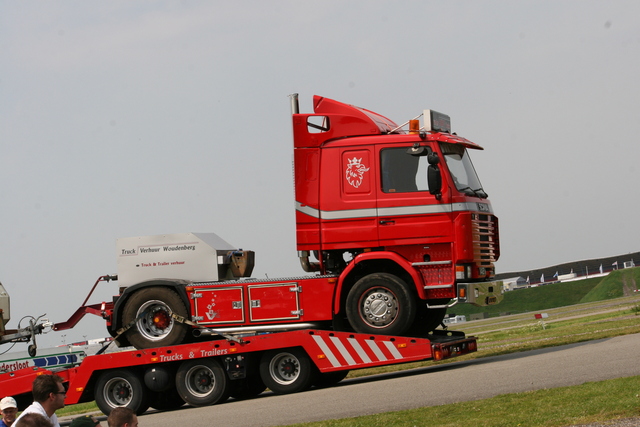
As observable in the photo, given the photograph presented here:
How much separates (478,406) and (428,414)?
624mm

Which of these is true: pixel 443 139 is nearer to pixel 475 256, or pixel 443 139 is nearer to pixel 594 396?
pixel 475 256

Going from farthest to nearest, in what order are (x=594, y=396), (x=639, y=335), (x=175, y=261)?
(x=639, y=335), (x=175, y=261), (x=594, y=396)

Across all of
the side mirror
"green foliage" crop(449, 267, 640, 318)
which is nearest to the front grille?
the side mirror

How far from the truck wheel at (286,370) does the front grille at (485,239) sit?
331 cm

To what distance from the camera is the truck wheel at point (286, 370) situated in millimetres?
13992

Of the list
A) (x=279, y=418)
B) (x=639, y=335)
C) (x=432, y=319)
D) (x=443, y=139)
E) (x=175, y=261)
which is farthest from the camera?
(x=639, y=335)

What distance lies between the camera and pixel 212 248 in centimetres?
1450

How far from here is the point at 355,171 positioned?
1369cm

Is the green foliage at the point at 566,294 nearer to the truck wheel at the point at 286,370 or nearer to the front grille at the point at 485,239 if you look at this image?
the front grille at the point at 485,239

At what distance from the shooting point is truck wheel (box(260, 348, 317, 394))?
45.9 ft

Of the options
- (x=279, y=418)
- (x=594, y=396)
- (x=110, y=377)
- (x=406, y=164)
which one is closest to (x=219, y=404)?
(x=110, y=377)

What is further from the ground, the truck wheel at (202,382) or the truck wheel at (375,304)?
the truck wheel at (375,304)

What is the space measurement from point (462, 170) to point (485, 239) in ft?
3.99

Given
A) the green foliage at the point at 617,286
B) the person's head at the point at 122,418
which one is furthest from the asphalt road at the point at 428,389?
the green foliage at the point at 617,286
